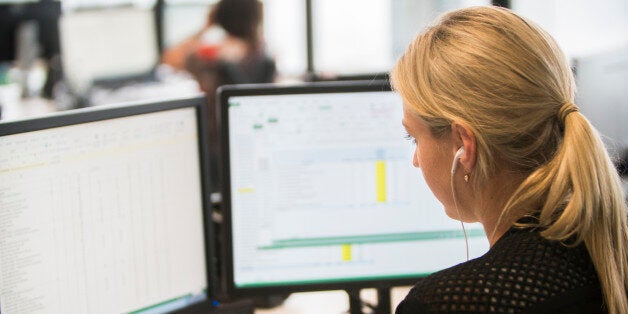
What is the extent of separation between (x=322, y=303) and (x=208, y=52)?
2025 millimetres

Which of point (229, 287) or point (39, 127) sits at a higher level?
point (39, 127)

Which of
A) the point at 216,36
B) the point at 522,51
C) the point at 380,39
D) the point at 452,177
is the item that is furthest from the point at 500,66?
the point at 380,39

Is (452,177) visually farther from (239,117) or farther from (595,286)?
(239,117)

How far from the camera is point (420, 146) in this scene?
Answer: 3.57 ft

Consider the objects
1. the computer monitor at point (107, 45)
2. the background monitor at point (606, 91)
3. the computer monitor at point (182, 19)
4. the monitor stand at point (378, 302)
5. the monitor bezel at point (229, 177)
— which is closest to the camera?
the monitor bezel at point (229, 177)

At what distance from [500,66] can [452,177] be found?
0.57 feet

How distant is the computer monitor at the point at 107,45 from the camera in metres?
3.85

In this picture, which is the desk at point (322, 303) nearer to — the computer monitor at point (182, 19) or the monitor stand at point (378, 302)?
the monitor stand at point (378, 302)

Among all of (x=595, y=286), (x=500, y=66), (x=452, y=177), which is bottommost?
(x=595, y=286)

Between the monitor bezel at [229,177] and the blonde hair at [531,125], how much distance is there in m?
0.33

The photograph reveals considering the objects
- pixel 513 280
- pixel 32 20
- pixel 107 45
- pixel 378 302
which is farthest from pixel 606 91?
pixel 32 20

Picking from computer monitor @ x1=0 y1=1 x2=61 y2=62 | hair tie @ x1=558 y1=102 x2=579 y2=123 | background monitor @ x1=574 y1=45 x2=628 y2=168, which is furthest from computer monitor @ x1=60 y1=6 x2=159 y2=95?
hair tie @ x1=558 y1=102 x2=579 y2=123

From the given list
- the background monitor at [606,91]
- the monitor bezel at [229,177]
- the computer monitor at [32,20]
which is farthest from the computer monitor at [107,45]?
the monitor bezel at [229,177]

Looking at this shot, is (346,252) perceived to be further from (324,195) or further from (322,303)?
(322,303)
